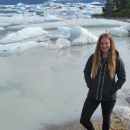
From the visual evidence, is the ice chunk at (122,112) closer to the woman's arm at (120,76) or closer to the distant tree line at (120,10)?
the woman's arm at (120,76)

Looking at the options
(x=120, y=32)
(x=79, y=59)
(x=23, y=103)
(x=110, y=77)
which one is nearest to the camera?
(x=110, y=77)

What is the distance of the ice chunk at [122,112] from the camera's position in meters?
2.58

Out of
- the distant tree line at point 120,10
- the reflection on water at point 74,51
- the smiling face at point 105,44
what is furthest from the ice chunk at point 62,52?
the distant tree line at point 120,10

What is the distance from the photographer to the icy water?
8.83ft

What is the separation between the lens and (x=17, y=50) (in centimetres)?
669

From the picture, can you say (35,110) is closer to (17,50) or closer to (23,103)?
(23,103)

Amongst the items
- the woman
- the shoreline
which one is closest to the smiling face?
the woman

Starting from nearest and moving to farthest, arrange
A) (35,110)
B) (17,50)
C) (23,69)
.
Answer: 1. (35,110)
2. (23,69)
3. (17,50)

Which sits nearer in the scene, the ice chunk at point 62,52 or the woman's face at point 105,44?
the woman's face at point 105,44

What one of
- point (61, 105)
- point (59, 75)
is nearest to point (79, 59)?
point (59, 75)

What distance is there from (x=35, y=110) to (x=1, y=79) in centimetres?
158

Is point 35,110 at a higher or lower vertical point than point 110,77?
lower

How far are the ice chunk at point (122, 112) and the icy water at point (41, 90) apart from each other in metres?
0.25

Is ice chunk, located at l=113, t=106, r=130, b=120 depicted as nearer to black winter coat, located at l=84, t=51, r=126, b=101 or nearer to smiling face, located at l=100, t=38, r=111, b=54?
black winter coat, located at l=84, t=51, r=126, b=101
